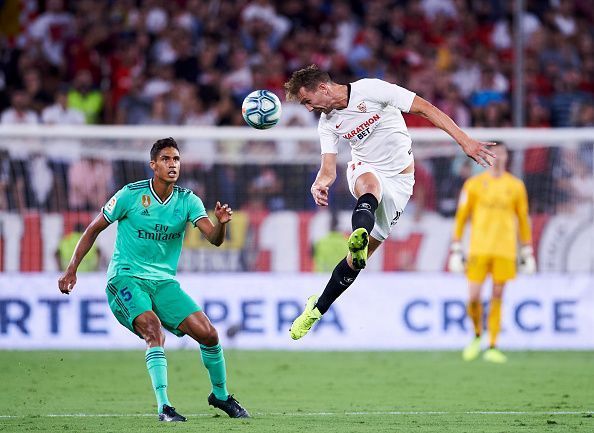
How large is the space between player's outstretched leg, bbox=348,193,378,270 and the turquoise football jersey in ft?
3.80

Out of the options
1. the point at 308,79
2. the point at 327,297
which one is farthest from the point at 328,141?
the point at 327,297

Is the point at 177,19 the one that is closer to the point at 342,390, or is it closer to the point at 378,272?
the point at 378,272

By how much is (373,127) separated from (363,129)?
0.08 meters

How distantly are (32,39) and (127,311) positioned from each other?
34.8ft

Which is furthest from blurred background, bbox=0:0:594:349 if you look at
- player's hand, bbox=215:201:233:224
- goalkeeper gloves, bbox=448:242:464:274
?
player's hand, bbox=215:201:233:224

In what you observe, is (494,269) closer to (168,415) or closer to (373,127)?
(373,127)

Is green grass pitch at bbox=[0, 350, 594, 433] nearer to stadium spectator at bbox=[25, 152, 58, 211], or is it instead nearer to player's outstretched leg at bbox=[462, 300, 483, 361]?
player's outstretched leg at bbox=[462, 300, 483, 361]

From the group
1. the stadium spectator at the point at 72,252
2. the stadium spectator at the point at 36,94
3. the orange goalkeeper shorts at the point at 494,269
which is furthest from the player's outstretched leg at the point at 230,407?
the stadium spectator at the point at 36,94

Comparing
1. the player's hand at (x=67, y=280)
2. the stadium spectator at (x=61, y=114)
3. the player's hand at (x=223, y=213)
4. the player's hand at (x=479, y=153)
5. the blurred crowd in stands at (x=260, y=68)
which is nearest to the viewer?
the player's hand at (x=479, y=153)

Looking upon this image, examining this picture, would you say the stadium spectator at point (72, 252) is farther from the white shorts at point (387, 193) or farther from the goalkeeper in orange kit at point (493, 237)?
the white shorts at point (387, 193)

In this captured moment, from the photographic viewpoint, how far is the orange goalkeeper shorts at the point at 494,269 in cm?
1377

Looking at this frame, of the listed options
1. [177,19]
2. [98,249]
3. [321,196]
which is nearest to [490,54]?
[177,19]

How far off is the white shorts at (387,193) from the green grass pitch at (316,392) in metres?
1.50

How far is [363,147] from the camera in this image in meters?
9.48
